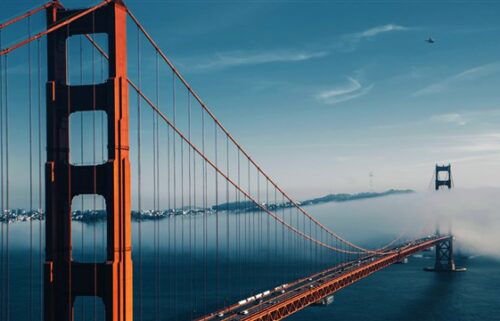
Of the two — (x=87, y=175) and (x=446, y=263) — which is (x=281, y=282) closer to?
(x=446, y=263)

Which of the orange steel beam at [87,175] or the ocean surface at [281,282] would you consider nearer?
the orange steel beam at [87,175]

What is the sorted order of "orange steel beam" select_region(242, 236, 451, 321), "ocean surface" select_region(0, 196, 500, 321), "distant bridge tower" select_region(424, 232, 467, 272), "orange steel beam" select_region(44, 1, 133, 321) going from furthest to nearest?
"distant bridge tower" select_region(424, 232, 467, 272)
"ocean surface" select_region(0, 196, 500, 321)
"orange steel beam" select_region(242, 236, 451, 321)
"orange steel beam" select_region(44, 1, 133, 321)

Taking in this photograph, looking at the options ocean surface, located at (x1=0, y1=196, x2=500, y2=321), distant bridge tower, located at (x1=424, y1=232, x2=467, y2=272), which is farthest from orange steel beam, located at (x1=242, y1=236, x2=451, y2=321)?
distant bridge tower, located at (x1=424, y1=232, x2=467, y2=272)

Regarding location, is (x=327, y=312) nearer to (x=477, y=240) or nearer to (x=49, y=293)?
(x=49, y=293)

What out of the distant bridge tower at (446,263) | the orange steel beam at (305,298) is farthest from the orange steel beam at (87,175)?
the distant bridge tower at (446,263)

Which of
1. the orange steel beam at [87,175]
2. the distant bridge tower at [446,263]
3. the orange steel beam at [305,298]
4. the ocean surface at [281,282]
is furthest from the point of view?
the distant bridge tower at [446,263]

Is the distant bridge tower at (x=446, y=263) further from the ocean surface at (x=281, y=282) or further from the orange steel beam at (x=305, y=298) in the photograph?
the orange steel beam at (x=305, y=298)

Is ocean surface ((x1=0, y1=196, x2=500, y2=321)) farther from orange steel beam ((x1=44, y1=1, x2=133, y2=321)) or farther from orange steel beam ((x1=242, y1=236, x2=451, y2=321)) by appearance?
orange steel beam ((x1=44, y1=1, x2=133, y2=321))

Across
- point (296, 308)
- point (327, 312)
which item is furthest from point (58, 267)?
point (327, 312)

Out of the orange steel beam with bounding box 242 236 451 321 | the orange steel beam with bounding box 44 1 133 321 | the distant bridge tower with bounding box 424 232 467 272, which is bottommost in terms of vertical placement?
the distant bridge tower with bounding box 424 232 467 272
